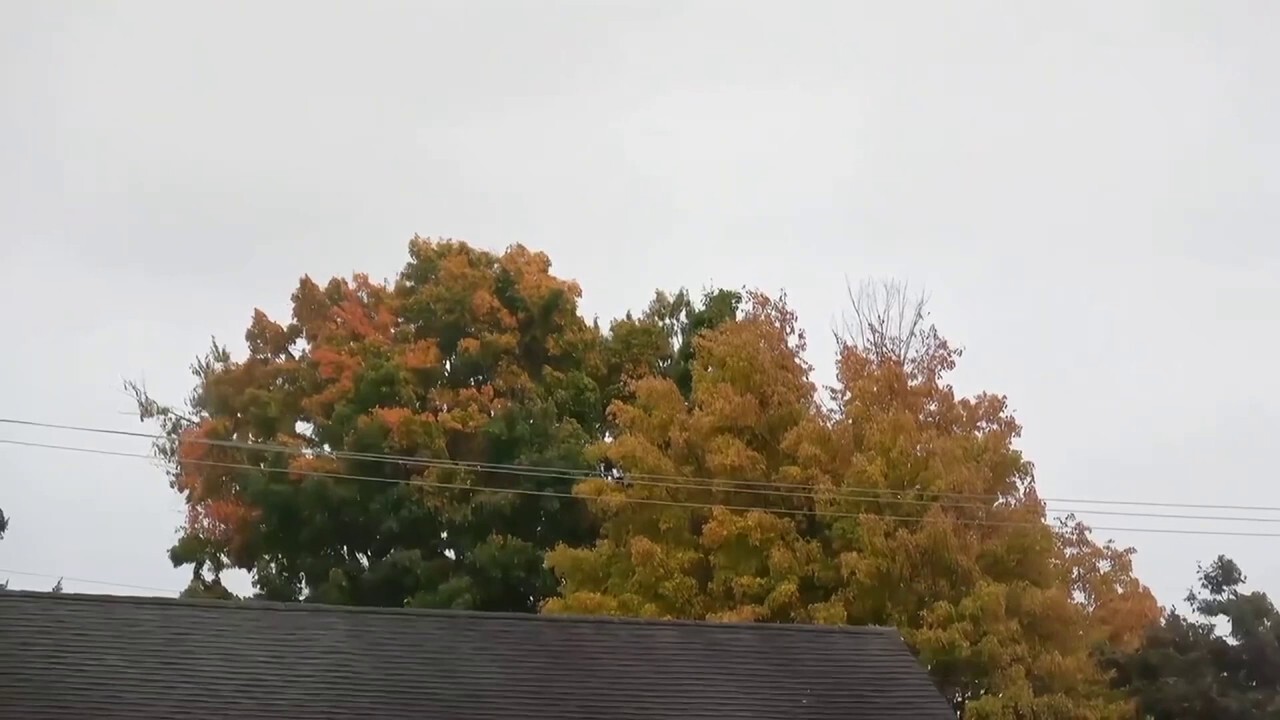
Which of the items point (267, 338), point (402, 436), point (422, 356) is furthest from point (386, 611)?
point (267, 338)

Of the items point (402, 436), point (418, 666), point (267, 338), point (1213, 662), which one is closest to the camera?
point (418, 666)

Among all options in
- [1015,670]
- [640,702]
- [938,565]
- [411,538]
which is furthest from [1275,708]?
Result: [411,538]

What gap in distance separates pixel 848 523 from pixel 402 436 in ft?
35.1

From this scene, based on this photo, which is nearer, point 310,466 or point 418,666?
point 418,666

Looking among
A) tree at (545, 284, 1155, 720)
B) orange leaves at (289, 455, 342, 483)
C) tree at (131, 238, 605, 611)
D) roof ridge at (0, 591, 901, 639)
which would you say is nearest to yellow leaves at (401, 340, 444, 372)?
tree at (131, 238, 605, 611)

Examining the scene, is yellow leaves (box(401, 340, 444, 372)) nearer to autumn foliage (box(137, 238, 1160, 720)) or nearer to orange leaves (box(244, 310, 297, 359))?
autumn foliage (box(137, 238, 1160, 720))

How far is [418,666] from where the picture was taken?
1575 cm

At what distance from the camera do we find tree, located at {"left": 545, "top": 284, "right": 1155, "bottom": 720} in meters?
22.3

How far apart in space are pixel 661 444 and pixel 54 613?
1235 centimetres

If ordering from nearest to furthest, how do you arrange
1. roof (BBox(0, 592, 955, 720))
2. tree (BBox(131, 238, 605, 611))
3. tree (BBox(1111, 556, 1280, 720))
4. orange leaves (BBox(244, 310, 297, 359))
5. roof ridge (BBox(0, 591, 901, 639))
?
roof (BBox(0, 592, 955, 720))
roof ridge (BBox(0, 591, 901, 639))
tree (BBox(1111, 556, 1280, 720))
tree (BBox(131, 238, 605, 611))
orange leaves (BBox(244, 310, 297, 359))

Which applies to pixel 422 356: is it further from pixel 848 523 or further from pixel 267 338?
pixel 848 523

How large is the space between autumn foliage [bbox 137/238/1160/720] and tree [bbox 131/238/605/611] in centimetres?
6

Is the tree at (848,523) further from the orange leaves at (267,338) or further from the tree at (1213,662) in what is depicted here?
the orange leaves at (267,338)

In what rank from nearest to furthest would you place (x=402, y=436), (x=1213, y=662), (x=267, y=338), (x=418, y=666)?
1. (x=418, y=666)
2. (x=1213, y=662)
3. (x=402, y=436)
4. (x=267, y=338)
